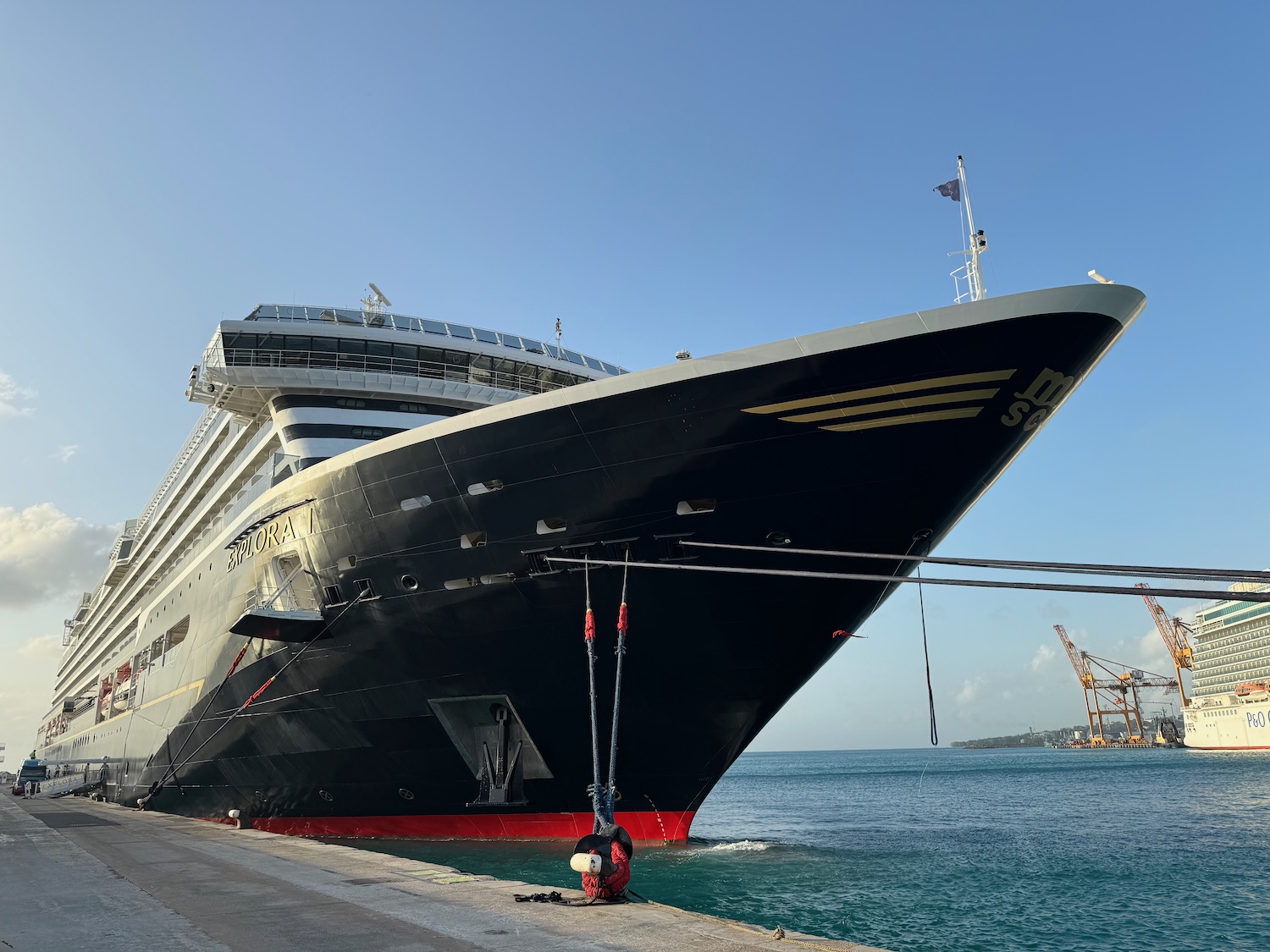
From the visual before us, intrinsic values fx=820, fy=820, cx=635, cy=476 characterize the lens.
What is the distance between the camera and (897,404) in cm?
A: 998

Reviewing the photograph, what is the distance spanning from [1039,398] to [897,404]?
1.70 metres

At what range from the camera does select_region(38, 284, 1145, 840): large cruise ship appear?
10062 millimetres

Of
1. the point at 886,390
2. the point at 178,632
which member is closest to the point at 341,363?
the point at 178,632

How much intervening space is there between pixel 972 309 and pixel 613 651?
6.67 m

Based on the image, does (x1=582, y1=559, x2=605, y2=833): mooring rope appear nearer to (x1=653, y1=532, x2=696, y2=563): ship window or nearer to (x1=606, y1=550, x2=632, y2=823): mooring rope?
(x1=606, y1=550, x2=632, y2=823): mooring rope

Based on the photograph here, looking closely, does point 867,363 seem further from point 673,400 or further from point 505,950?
point 505,950

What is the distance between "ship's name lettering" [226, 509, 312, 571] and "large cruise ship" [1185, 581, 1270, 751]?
83.2 m

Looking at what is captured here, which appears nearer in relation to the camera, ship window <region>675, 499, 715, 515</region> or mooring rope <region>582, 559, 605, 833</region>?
mooring rope <region>582, 559, 605, 833</region>

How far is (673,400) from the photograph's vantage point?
419 inches

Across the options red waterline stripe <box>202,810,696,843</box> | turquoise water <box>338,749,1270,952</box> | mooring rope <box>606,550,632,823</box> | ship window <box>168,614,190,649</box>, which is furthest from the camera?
ship window <box>168,614,190,649</box>

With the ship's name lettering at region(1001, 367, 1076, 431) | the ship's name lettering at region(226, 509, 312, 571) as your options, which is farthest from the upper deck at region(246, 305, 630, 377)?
the ship's name lettering at region(1001, 367, 1076, 431)

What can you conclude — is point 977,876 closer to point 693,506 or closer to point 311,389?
point 693,506

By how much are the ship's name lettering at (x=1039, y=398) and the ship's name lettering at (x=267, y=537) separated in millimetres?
11239

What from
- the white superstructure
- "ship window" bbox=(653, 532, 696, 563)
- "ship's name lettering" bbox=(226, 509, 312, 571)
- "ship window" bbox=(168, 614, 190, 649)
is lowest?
"ship window" bbox=(653, 532, 696, 563)
